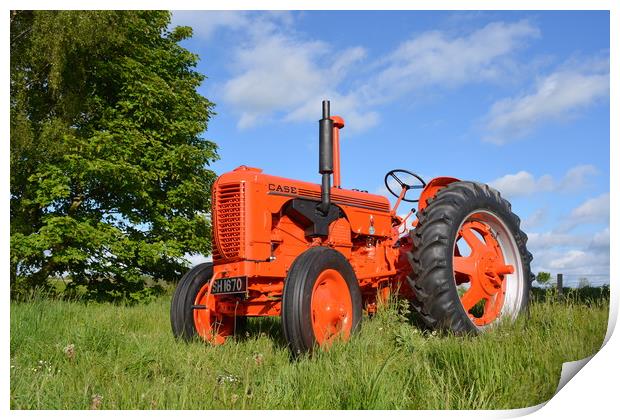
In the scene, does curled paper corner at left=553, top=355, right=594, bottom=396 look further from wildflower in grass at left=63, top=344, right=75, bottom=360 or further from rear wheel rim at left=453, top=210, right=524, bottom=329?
wildflower in grass at left=63, top=344, right=75, bottom=360

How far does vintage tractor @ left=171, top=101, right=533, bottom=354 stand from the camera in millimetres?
3873

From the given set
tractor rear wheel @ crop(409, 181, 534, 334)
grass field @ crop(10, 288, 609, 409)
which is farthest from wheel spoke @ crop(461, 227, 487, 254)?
grass field @ crop(10, 288, 609, 409)

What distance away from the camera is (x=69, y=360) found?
3613mm

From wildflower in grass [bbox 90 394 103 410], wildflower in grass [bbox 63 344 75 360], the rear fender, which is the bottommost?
wildflower in grass [bbox 90 394 103 410]

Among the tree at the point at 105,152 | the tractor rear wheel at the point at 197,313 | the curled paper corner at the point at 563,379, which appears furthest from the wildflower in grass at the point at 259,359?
the tree at the point at 105,152

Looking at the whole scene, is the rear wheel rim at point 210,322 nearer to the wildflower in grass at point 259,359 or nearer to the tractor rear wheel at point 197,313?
the tractor rear wheel at point 197,313

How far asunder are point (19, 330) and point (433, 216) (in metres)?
3.22

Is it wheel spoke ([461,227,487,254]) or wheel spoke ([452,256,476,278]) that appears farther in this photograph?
wheel spoke ([461,227,487,254])

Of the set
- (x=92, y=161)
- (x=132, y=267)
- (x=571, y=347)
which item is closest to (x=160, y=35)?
(x=92, y=161)

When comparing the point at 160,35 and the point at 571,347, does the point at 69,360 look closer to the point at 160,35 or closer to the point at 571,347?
the point at 571,347

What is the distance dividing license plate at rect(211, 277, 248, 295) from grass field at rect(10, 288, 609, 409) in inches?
16.4

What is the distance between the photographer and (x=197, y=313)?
4.59 m

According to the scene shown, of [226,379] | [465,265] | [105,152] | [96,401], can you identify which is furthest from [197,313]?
[105,152]
